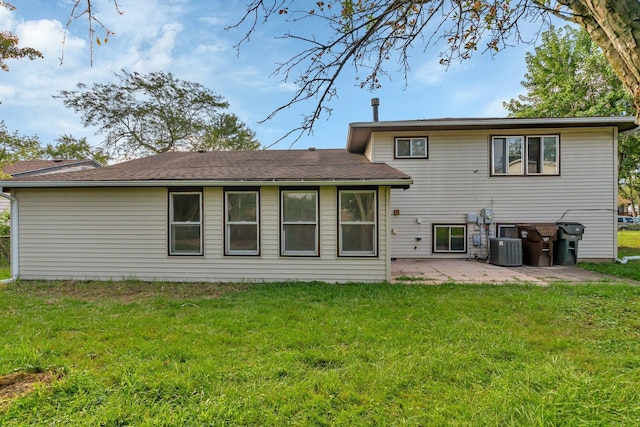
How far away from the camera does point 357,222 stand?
6.24 metres

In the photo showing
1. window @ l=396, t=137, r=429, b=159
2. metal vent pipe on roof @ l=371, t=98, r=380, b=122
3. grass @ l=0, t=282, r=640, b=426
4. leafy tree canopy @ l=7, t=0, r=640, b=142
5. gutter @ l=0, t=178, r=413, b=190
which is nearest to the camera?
grass @ l=0, t=282, r=640, b=426

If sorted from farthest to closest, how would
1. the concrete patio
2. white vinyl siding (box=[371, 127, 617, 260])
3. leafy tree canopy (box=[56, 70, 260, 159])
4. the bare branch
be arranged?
leafy tree canopy (box=[56, 70, 260, 159]), white vinyl siding (box=[371, 127, 617, 260]), the concrete patio, the bare branch

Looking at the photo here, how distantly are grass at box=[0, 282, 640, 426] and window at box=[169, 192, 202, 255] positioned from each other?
1745 mm

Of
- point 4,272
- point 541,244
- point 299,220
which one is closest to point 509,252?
point 541,244

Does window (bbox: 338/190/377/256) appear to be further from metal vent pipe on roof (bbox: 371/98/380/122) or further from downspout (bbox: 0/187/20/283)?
downspout (bbox: 0/187/20/283)

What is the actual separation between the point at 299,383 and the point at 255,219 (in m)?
4.33

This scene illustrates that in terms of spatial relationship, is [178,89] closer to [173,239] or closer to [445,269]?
[173,239]

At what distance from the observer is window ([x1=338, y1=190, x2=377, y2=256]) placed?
6.24m

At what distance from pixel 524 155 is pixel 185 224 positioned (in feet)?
32.0

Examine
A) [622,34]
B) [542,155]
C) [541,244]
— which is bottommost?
[541,244]

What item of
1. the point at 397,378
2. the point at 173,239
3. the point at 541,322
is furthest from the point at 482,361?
the point at 173,239

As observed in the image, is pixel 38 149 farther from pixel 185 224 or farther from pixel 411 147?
pixel 411 147

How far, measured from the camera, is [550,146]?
345 inches

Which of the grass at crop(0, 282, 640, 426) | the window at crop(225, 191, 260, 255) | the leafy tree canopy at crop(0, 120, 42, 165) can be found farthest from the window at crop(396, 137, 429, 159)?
the leafy tree canopy at crop(0, 120, 42, 165)
